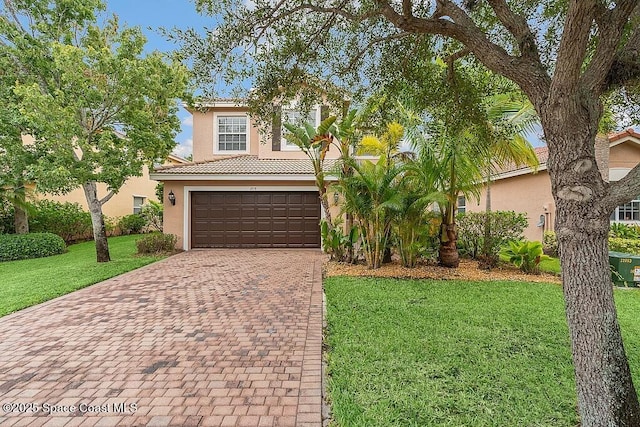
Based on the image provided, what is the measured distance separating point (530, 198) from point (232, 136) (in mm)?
13942

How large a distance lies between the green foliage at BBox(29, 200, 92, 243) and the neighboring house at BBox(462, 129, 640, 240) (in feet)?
60.0

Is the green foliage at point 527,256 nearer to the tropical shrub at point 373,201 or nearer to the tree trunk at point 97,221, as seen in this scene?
the tropical shrub at point 373,201

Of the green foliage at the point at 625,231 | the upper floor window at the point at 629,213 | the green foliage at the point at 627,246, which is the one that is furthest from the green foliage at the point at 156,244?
the upper floor window at the point at 629,213

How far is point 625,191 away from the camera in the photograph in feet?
8.19

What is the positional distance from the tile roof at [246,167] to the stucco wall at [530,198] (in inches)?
279

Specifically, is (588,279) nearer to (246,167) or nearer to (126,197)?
(246,167)

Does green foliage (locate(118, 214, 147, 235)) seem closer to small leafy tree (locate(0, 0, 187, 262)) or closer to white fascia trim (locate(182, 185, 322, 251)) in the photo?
white fascia trim (locate(182, 185, 322, 251))

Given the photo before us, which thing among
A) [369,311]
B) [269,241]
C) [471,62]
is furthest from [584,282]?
[269,241]

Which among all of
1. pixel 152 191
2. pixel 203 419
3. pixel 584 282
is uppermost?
pixel 152 191

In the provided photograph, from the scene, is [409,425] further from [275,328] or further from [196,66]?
[196,66]

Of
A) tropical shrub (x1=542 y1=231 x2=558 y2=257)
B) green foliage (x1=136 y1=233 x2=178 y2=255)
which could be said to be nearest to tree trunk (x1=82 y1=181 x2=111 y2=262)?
green foliage (x1=136 y1=233 x2=178 y2=255)

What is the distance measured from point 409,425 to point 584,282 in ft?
5.85

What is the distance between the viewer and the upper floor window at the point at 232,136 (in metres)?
17.5

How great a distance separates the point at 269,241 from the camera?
14.9m
